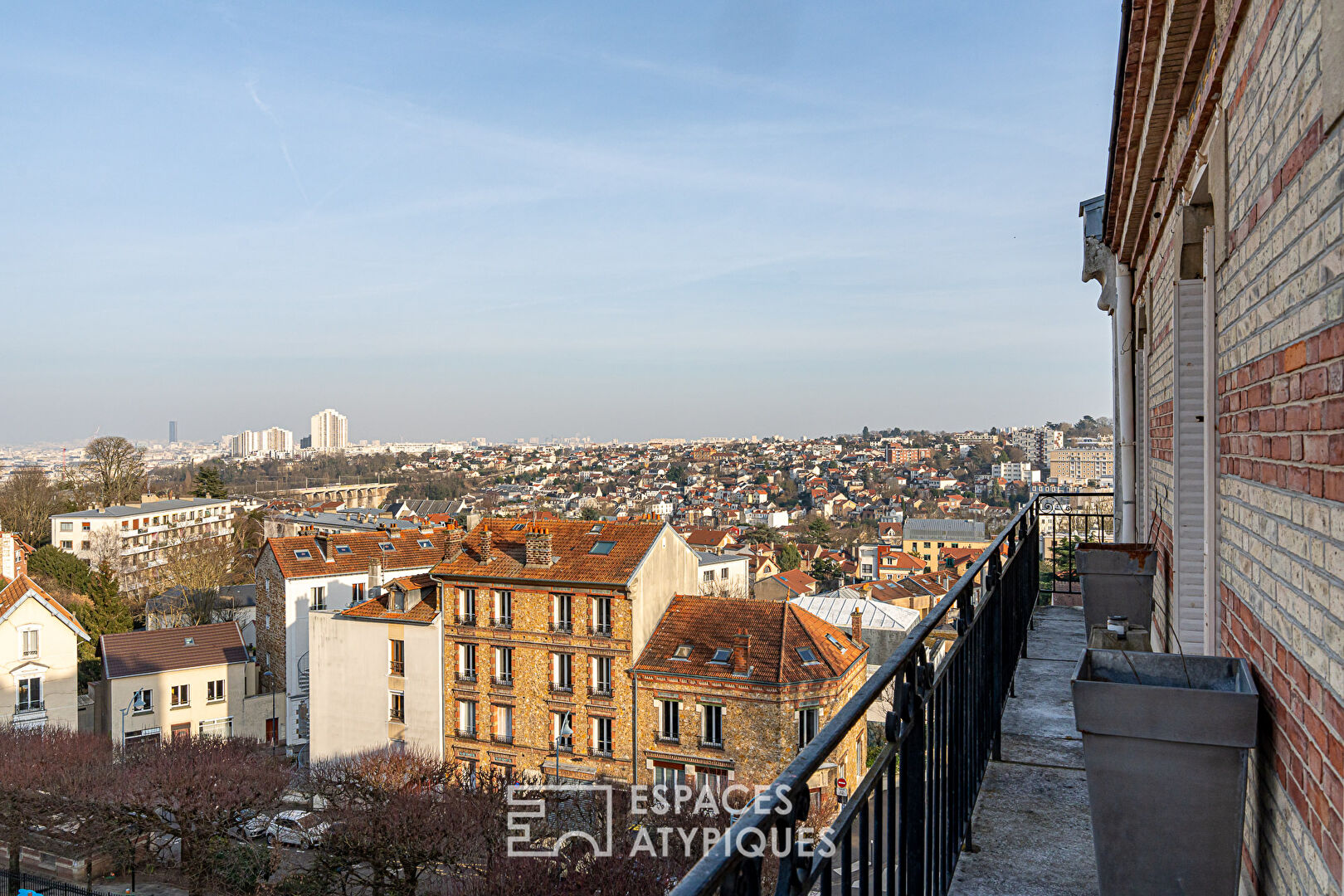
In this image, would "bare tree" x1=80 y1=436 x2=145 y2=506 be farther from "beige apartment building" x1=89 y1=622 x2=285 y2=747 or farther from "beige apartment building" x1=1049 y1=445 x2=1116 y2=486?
"beige apartment building" x1=1049 y1=445 x2=1116 y2=486

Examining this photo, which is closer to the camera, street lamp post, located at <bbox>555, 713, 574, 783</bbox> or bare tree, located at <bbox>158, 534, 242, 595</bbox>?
street lamp post, located at <bbox>555, 713, 574, 783</bbox>

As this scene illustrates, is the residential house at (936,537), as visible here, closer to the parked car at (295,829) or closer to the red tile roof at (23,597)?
the parked car at (295,829)

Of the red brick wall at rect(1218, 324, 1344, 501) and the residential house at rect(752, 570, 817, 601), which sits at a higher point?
the red brick wall at rect(1218, 324, 1344, 501)

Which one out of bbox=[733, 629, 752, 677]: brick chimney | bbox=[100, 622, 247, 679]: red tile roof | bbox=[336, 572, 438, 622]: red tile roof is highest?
bbox=[336, 572, 438, 622]: red tile roof

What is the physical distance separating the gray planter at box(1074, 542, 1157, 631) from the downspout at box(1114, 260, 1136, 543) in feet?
7.23

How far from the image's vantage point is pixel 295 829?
22.6 m

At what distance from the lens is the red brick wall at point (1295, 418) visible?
1.58 metres

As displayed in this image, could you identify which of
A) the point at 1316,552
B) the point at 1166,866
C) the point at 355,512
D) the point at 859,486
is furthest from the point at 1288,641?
the point at 859,486

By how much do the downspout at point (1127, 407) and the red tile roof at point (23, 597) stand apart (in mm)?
32888

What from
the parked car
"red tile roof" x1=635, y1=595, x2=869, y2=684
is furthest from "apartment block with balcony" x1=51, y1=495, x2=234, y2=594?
"red tile roof" x1=635, y1=595, x2=869, y2=684

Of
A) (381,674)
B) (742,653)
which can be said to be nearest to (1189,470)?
(742,653)

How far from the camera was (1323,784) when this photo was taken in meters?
1.68

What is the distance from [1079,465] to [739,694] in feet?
109

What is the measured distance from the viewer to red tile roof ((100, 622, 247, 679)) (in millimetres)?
29202
